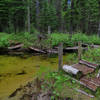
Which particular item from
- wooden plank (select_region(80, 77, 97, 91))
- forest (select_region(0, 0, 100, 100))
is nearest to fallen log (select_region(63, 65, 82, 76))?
forest (select_region(0, 0, 100, 100))

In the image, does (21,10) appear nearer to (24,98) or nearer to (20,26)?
(20,26)

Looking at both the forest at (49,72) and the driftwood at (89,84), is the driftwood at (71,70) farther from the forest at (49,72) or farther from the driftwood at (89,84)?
the driftwood at (89,84)

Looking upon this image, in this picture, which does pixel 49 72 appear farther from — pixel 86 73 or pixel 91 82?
pixel 91 82

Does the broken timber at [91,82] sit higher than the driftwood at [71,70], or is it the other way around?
the driftwood at [71,70]

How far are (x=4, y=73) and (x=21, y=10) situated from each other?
44.7ft

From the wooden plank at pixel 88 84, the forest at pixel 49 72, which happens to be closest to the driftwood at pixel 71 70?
the forest at pixel 49 72

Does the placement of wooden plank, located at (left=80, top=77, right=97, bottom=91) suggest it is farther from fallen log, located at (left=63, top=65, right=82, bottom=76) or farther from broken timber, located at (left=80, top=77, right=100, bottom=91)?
fallen log, located at (left=63, top=65, right=82, bottom=76)

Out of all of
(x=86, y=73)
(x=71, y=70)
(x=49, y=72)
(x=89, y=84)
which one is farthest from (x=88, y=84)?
(x=49, y=72)

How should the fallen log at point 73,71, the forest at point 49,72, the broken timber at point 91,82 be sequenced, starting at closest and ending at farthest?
the forest at point 49,72 → the broken timber at point 91,82 → the fallen log at point 73,71

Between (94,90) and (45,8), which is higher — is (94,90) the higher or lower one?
the lower one

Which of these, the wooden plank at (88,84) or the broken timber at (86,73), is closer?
the wooden plank at (88,84)

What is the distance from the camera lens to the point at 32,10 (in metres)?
25.0

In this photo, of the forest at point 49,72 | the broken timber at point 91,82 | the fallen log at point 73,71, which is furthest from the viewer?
the fallen log at point 73,71

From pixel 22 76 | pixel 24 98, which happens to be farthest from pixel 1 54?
pixel 24 98
